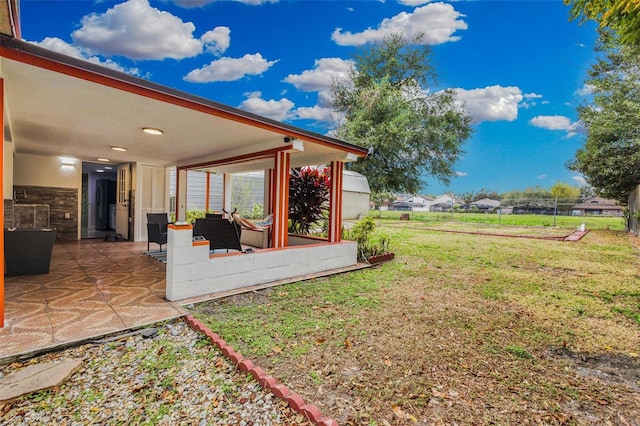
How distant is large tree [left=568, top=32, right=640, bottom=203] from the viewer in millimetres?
11523

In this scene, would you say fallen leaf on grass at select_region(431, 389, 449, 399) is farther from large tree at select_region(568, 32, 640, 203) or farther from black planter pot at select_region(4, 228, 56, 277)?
large tree at select_region(568, 32, 640, 203)

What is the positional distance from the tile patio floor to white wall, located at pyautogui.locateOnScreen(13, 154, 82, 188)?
11.0 feet

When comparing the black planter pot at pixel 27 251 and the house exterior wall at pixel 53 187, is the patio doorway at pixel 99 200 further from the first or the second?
the black planter pot at pixel 27 251

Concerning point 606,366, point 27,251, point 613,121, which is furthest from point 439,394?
point 613,121

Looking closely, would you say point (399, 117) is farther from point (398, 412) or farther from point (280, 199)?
point (398, 412)

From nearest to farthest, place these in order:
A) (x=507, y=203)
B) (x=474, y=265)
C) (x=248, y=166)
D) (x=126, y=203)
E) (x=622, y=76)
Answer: (x=474, y=265)
(x=248, y=166)
(x=126, y=203)
(x=622, y=76)
(x=507, y=203)

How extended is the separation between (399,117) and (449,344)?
13.0 meters

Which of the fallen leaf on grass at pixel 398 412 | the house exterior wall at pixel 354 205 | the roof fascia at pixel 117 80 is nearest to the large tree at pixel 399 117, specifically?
the house exterior wall at pixel 354 205

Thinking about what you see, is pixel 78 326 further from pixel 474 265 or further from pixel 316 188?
pixel 474 265

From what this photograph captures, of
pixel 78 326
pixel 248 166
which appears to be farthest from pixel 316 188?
pixel 78 326

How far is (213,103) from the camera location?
368cm

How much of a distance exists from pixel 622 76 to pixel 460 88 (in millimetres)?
6484

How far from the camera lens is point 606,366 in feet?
8.73

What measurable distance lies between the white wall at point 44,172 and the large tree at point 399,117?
10.8 m
